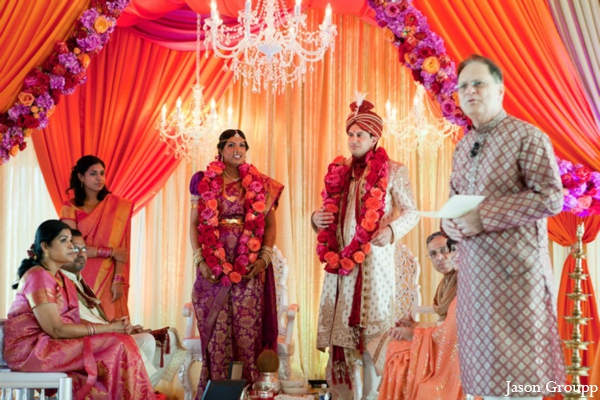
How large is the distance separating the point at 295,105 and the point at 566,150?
2910mm

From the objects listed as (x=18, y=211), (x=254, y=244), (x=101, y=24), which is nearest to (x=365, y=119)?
(x=254, y=244)

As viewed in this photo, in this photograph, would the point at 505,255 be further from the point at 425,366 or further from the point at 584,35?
the point at 584,35

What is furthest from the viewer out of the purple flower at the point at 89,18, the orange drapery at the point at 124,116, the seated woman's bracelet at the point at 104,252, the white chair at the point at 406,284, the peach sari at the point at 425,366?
the orange drapery at the point at 124,116

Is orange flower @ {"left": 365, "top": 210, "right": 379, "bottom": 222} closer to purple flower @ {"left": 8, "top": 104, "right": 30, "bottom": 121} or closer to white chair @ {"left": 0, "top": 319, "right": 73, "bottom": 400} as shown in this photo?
white chair @ {"left": 0, "top": 319, "right": 73, "bottom": 400}

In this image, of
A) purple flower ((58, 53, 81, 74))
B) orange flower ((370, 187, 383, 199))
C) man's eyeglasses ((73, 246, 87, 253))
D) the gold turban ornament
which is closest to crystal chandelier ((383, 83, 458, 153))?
the gold turban ornament

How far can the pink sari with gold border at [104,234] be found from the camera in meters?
5.48

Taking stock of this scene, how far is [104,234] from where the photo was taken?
5523mm

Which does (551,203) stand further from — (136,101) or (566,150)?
(136,101)

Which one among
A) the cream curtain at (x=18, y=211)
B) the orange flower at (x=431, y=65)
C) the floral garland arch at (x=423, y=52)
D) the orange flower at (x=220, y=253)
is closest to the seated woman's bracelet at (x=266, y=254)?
the orange flower at (x=220, y=253)

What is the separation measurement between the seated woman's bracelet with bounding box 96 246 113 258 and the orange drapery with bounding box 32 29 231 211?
0.86 m

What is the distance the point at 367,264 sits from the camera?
4.54 m

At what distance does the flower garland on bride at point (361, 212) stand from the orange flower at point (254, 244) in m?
0.52

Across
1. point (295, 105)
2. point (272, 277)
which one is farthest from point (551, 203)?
point (295, 105)

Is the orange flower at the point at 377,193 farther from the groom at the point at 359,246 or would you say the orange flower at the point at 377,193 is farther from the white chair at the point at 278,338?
the white chair at the point at 278,338
